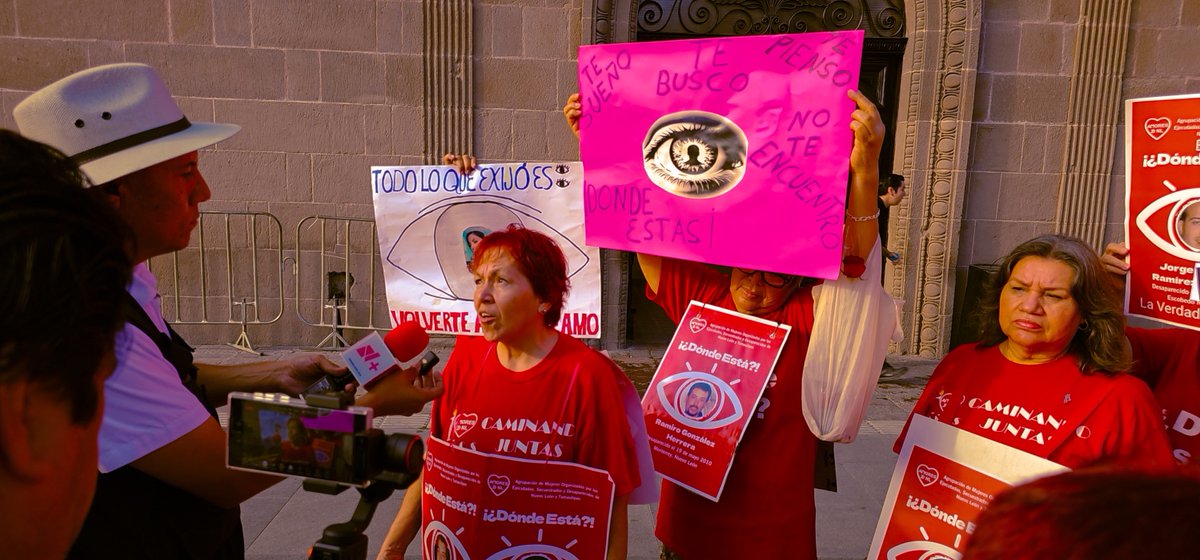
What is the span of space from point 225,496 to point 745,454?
1360mm

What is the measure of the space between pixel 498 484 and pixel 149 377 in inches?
31.7

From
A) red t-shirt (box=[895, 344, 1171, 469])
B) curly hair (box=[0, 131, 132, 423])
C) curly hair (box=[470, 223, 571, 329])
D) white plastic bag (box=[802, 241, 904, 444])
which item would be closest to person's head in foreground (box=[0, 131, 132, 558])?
curly hair (box=[0, 131, 132, 423])

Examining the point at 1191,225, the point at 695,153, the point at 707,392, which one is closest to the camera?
the point at 1191,225

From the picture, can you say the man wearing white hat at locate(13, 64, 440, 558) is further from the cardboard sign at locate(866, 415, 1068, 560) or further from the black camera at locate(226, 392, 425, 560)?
the cardboard sign at locate(866, 415, 1068, 560)

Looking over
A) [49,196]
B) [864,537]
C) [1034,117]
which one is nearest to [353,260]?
[864,537]

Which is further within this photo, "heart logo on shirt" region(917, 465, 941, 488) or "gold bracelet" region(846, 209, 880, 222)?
"gold bracelet" region(846, 209, 880, 222)

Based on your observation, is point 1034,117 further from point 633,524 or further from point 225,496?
point 225,496

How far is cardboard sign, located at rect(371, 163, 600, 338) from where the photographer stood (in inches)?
109

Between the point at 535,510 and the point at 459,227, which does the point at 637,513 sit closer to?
the point at 459,227

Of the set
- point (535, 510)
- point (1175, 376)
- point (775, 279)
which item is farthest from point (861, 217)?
point (535, 510)

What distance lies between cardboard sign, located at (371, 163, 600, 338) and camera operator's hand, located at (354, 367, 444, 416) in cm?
108

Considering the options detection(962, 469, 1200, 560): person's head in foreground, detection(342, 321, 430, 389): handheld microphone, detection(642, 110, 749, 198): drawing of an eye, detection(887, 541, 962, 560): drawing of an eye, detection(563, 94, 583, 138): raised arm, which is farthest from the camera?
detection(563, 94, 583, 138): raised arm

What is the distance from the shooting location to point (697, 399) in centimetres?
213

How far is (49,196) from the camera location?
73cm
